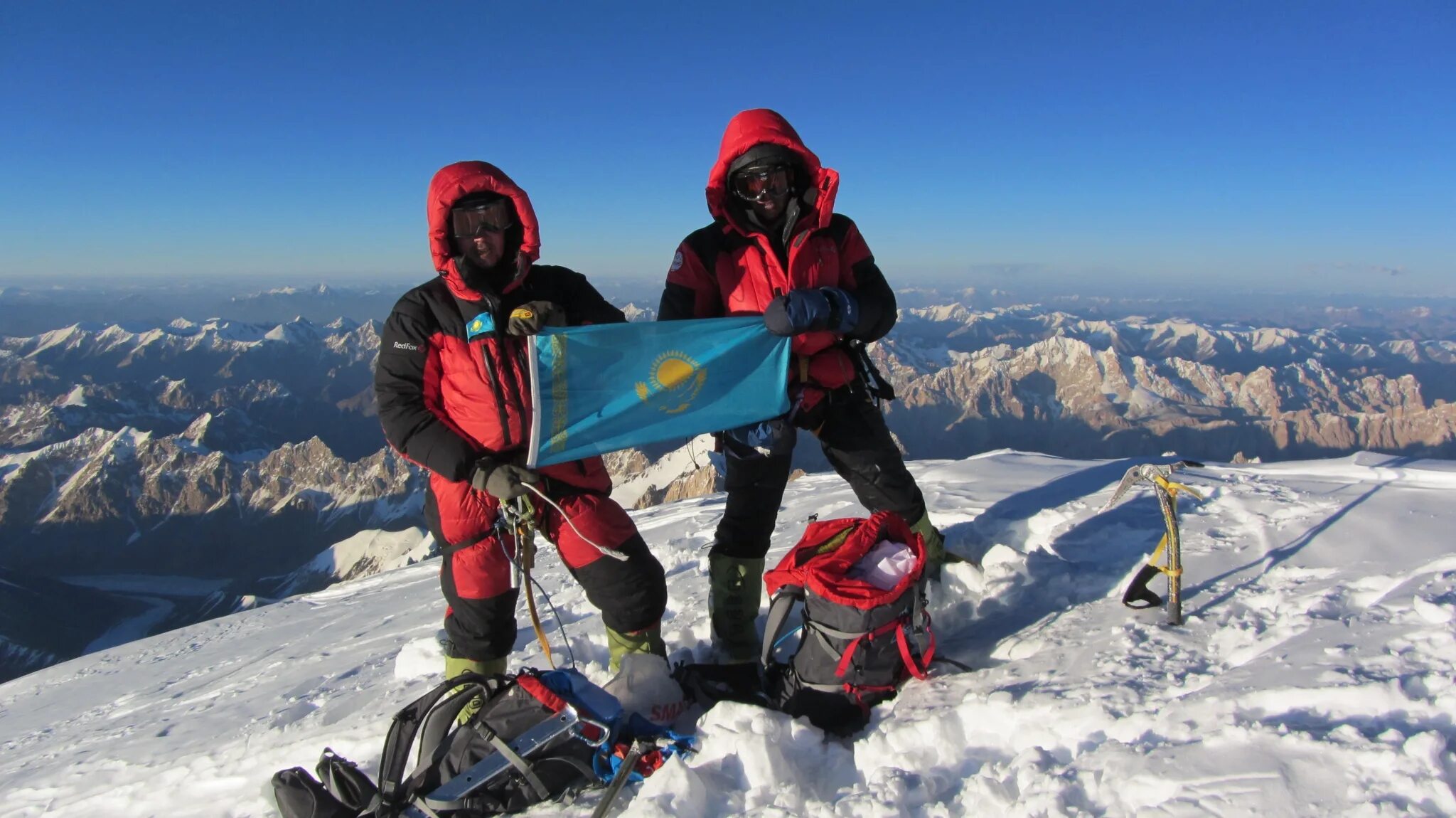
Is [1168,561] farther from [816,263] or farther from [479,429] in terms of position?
[479,429]

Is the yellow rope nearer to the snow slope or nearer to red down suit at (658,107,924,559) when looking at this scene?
the snow slope

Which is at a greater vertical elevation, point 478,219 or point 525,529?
point 478,219

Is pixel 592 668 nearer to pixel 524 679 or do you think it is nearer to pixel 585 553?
pixel 585 553

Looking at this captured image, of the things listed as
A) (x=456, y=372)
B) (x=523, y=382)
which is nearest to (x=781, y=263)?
(x=523, y=382)

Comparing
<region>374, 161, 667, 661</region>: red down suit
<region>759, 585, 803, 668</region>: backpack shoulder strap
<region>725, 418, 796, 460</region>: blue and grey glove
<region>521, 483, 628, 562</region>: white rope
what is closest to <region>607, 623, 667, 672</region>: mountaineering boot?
<region>374, 161, 667, 661</region>: red down suit

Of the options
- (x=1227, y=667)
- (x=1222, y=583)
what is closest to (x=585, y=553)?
(x=1227, y=667)
